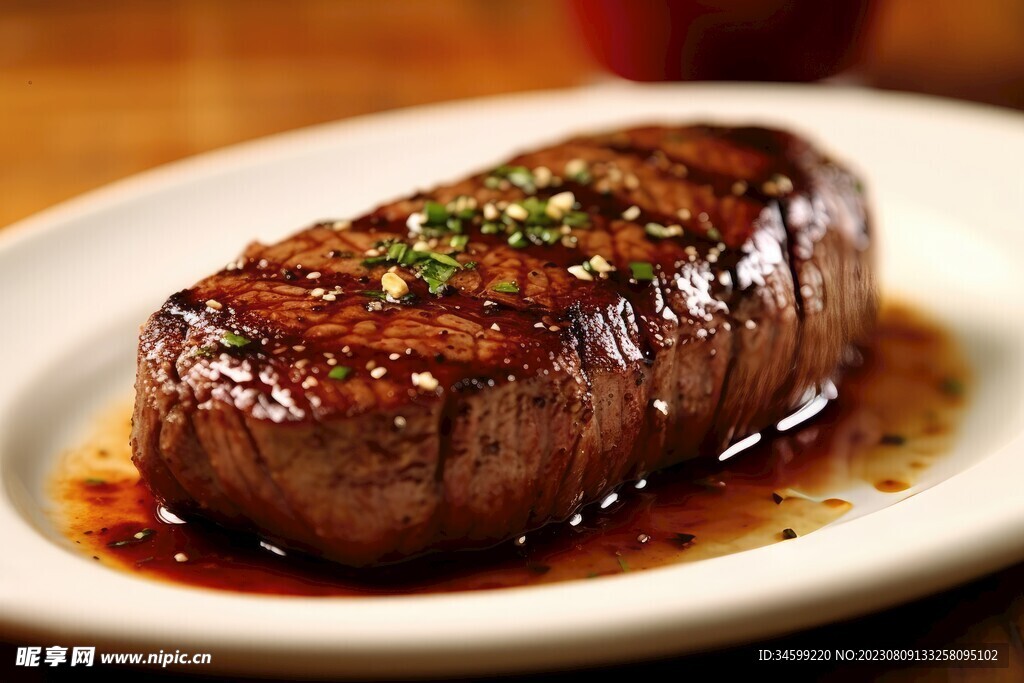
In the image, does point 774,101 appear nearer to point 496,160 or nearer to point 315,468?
point 496,160

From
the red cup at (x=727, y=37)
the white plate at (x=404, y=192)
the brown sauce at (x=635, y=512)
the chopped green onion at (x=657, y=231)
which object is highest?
the red cup at (x=727, y=37)

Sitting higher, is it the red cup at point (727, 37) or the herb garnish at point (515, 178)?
the red cup at point (727, 37)

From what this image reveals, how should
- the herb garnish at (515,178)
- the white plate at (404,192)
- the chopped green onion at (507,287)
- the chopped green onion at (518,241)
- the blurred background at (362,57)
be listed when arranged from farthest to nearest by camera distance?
the blurred background at (362,57) < the herb garnish at (515,178) < the chopped green onion at (518,241) < the chopped green onion at (507,287) < the white plate at (404,192)

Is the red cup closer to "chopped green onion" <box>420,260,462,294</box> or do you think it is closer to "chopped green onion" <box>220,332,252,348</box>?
"chopped green onion" <box>420,260,462,294</box>

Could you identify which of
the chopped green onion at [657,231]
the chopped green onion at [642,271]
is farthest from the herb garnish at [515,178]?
the chopped green onion at [642,271]

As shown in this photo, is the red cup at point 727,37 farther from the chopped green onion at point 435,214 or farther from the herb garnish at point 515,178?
the chopped green onion at point 435,214

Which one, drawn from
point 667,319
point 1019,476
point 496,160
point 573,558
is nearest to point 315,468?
point 573,558

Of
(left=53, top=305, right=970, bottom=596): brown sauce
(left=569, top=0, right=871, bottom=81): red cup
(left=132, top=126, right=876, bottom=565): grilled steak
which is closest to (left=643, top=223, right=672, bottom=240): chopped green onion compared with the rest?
(left=132, top=126, right=876, bottom=565): grilled steak

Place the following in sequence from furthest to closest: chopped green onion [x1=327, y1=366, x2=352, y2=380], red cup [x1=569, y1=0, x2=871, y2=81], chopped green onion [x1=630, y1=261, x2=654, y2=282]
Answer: red cup [x1=569, y1=0, x2=871, y2=81]
chopped green onion [x1=630, y1=261, x2=654, y2=282]
chopped green onion [x1=327, y1=366, x2=352, y2=380]
